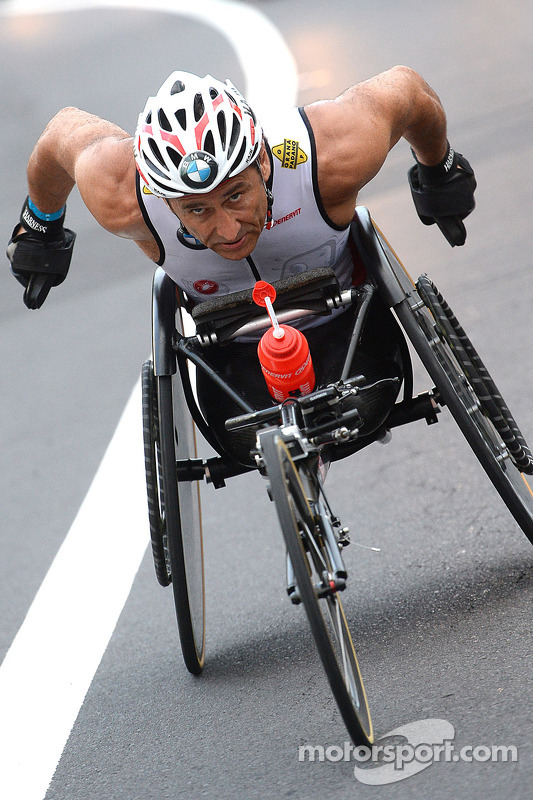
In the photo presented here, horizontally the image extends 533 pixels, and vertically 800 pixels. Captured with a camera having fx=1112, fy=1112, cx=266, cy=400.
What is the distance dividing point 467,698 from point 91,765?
1.17 metres

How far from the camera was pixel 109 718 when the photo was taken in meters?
3.71

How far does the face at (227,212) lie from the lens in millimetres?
3355

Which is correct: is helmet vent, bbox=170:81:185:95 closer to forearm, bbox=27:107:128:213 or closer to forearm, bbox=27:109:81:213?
forearm, bbox=27:107:128:213

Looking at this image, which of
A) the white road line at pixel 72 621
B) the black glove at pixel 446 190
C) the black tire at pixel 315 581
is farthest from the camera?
the black glove at pixel 446 190

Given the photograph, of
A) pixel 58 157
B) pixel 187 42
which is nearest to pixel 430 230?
pixel 58 157

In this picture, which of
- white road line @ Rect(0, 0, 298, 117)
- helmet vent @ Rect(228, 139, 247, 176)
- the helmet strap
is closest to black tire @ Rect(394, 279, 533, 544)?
the helmet strap

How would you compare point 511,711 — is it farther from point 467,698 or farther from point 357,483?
point 357,483

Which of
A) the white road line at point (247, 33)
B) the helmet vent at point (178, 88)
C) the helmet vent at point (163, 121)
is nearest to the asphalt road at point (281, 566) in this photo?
the helmet vent at point (163, 121)

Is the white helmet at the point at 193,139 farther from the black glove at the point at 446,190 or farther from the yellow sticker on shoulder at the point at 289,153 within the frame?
the black glove at the point at 446,190

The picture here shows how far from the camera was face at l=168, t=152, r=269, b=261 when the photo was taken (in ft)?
11.0

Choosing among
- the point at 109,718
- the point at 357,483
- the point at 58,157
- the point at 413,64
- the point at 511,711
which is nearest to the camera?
the point at 511,711

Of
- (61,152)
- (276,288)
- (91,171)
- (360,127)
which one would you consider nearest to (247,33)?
(61,152)

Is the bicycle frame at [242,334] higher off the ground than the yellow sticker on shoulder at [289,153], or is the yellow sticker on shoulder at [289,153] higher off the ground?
the yellow sticker on shoulder at [289,153]

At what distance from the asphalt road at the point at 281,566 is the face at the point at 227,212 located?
1.45 m
